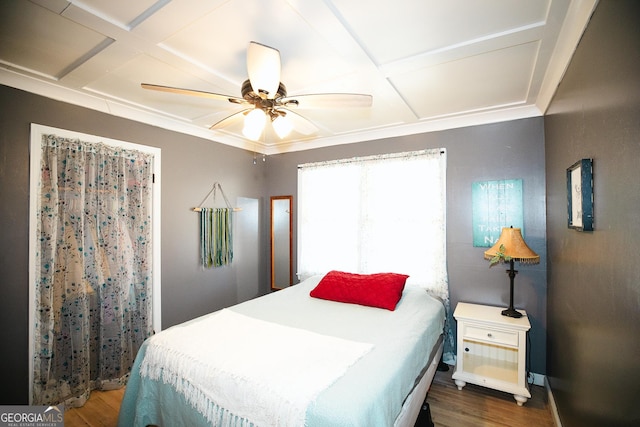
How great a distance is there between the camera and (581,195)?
1.37 meters

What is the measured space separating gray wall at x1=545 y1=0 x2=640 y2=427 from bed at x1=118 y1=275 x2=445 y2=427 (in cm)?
81

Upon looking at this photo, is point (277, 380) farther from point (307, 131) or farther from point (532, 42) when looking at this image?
point (532, 42)

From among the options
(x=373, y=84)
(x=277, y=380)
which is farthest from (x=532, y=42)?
(x=277, y=380)

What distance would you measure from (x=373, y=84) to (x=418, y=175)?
1235mm

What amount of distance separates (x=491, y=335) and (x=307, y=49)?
258 centimetres

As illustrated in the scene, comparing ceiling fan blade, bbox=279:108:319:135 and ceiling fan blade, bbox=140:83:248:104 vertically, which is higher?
ceiling fan blade, bbox=279:108:319:135

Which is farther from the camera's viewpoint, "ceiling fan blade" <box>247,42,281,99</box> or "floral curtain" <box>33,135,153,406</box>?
"floral curtain" <box>33,135,153,406</box>

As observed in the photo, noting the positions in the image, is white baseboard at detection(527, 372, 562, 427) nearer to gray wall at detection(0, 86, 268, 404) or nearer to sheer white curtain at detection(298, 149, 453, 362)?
sheer white curtain at detection(298, 149, 453, 362)

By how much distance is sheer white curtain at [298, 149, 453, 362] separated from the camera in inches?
115

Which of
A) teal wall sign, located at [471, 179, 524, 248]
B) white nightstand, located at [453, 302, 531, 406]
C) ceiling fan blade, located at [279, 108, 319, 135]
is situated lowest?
white nightstand, located at [453, 302, 531, 406]

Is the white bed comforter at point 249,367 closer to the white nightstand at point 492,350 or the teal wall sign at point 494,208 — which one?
the white nightstand at point 492,350

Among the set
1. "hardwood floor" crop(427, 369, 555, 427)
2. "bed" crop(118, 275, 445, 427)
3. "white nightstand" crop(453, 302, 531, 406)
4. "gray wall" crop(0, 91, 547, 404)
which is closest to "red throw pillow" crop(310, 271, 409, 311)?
"bed" crop(118, 275, 445, 427)

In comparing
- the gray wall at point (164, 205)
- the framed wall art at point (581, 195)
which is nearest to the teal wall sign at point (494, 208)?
the framed wall art at point (581, 195)

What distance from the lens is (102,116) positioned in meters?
2.48
